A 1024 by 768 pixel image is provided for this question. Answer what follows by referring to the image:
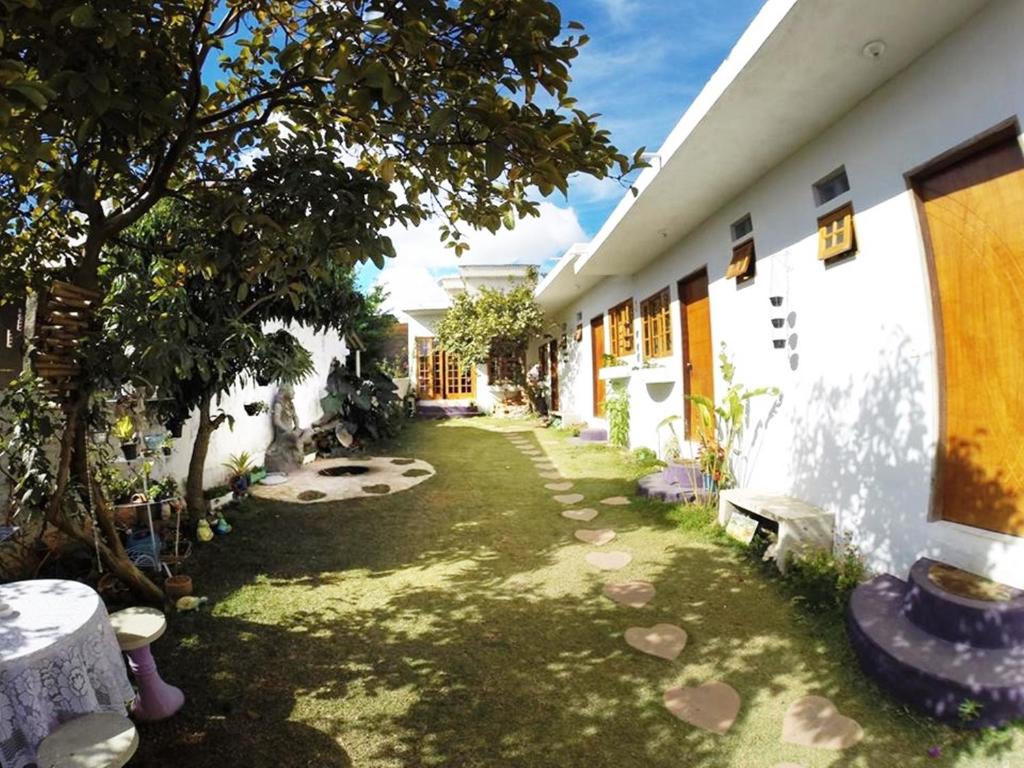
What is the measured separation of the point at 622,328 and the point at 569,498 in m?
4.39

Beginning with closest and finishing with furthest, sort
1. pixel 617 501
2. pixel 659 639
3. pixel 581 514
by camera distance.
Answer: pixel 659 639 → pixel 581 514 → pixel 617 501

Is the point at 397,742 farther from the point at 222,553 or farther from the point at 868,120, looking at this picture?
the point at 868,120

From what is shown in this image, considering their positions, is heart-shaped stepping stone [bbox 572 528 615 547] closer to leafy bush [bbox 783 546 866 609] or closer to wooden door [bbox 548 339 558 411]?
leafy bush [bbox 783 546 866 609]

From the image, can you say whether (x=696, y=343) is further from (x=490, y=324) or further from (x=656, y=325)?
(x=490, y=324)

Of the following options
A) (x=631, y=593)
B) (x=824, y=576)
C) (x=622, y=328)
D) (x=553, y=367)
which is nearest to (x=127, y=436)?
(x=631, y=593)

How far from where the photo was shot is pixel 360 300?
21.1 feet

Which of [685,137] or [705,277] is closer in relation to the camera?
[685,137]

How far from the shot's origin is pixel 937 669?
7.86 feet

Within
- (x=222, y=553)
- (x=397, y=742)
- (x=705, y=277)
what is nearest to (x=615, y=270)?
(x=705, y=277)

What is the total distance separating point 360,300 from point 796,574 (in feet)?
17.2

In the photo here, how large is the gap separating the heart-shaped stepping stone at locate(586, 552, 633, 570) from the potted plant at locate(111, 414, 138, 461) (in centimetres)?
406

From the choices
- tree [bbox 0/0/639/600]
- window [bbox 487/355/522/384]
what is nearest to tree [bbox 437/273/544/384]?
window [bbox 487/355/522/384]

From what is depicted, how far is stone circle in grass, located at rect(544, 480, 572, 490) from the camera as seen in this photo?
7.05 meters

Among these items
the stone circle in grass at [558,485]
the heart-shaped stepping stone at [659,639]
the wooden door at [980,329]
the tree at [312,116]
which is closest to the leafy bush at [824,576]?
the wooden door at [980,329]
